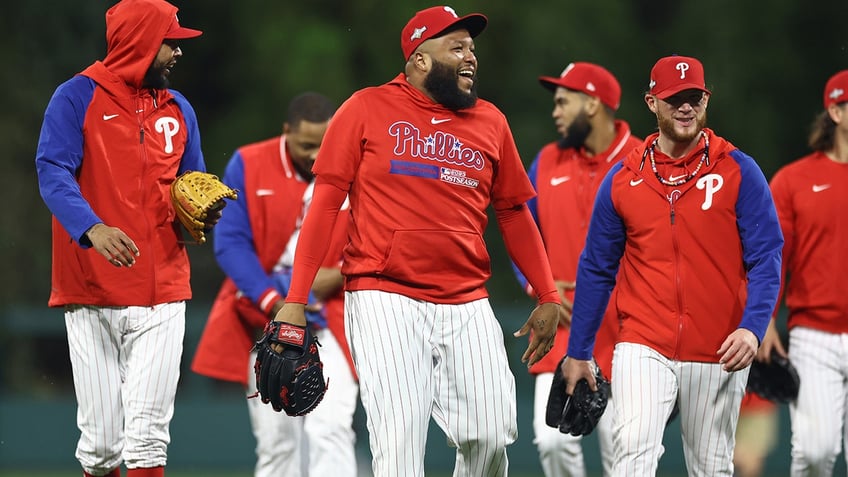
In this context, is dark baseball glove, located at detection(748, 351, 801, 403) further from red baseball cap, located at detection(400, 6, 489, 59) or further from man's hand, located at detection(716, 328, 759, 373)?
red baseball cap, located at detection(400, 6, 489, 59)

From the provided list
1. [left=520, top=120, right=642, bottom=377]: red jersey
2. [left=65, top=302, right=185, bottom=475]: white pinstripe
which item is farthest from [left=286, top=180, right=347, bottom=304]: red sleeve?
[left=520, top=120, right=642, bottom=377]: red jersey

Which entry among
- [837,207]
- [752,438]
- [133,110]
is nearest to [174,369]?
[133,110]

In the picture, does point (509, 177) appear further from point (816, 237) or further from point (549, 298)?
point (816, 237)

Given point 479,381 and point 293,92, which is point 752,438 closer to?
point 479,381

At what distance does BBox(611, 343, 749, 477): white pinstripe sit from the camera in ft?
18.5

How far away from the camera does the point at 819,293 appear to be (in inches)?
286

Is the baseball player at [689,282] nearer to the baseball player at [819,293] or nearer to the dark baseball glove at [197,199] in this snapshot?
the baseball player at [819,293]

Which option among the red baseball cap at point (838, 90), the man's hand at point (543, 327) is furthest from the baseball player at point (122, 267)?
the red baseball cap at point (838, 90)

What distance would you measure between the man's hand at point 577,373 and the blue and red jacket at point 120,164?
1.81m

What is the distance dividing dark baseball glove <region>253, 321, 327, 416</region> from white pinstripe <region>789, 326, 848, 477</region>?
10.3 ft

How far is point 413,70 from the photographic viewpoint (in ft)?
19.0

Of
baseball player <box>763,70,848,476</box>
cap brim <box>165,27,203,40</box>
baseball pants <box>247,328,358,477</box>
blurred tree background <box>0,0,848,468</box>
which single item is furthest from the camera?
blurred tree background <box>0,0,848,468</box>

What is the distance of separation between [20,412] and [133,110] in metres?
7.02

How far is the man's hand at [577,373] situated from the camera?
19.9 feet
